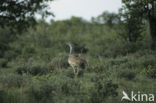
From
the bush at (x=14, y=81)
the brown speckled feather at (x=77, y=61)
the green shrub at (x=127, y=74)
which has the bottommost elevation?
the green shrub at (x=127, y=74)

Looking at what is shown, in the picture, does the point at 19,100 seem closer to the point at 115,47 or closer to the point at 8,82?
the point at 8,82

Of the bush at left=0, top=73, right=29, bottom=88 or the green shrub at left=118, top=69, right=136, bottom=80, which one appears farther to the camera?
the green shrub at left=118, top=69, right=136, bottom=80

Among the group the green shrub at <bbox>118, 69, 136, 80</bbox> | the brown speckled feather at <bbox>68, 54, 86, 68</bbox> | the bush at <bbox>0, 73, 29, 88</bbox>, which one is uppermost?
the brown speckled feather at <bbox>68, 54, 86, 68</bbox>

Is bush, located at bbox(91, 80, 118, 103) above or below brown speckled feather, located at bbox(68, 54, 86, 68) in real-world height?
below

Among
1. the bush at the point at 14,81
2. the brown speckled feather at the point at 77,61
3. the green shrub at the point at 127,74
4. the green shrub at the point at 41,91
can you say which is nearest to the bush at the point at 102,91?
the green shrub at the point at 41,91

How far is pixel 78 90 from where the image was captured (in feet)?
28.5

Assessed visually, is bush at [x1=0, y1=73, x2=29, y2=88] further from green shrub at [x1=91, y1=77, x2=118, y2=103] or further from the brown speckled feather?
green shrub at [x1=91, y1=77, x2=118, y2=103]

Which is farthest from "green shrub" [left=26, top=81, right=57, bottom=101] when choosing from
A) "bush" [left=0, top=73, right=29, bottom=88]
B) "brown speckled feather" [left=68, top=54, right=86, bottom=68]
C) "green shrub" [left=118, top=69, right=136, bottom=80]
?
"green shrub" [left=118, top=69, right=136, bottom=80]

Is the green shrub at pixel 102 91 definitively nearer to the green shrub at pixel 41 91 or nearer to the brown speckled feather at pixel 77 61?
the green shrub at pixel 41 91

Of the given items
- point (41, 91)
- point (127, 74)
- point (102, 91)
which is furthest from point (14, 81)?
point (127, 74)

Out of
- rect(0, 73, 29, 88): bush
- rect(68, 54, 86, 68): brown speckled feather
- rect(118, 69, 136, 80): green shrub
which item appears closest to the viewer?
rect(0, 73, 29, 88): bush

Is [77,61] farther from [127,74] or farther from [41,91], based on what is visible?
[41,91]

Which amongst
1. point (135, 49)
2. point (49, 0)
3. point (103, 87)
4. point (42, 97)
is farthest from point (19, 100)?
point (135, 49)

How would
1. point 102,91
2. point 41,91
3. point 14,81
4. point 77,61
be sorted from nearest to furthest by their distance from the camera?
point 102,91
point 41,91
point 14,81
point 77,61
